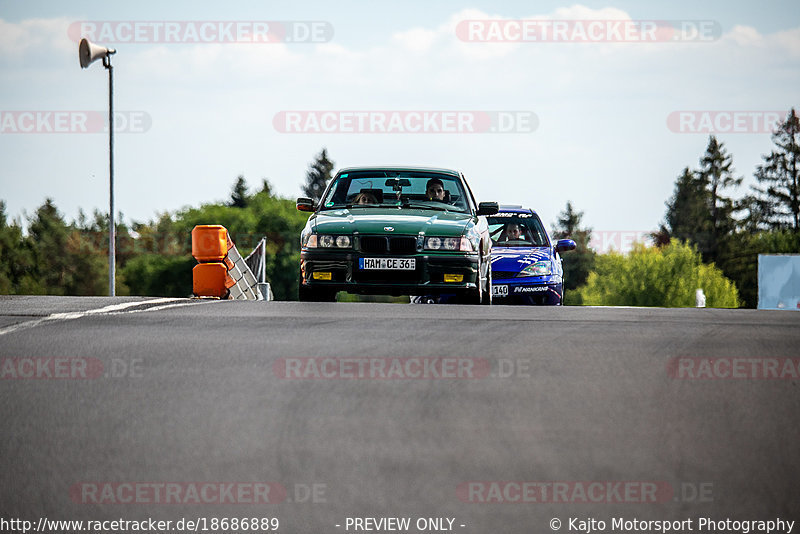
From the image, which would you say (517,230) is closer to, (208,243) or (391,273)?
(208,243)

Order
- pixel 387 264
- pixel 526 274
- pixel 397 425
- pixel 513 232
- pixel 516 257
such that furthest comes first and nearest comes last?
pixel 513 232, pixel 516 257, pixel 526 274, pixel 387 264, pixel 397 425

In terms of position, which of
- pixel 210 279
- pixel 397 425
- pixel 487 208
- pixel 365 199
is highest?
pixel 365 199

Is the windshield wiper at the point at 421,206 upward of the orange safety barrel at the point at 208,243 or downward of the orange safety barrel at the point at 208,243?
upward

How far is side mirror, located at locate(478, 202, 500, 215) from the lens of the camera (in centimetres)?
1427

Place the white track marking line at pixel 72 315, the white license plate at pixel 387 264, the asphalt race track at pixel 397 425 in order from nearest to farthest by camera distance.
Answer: the asphalt race track at pixel 397 425
the white track marking line at pixel 72 315
the white license plate at pixel 387 264

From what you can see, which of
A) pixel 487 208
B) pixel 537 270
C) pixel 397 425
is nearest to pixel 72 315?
pixel 397 425

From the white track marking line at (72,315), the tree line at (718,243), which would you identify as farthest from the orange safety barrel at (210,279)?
the tree line at (718,243)

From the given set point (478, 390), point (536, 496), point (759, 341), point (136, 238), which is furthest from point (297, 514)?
point (136, 238)

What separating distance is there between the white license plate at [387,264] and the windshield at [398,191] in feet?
4.72

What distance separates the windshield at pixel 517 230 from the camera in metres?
17.6

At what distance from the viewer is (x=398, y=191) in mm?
14438

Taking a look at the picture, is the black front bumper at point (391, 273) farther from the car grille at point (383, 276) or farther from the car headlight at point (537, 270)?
the car headlight at point (537, 270)

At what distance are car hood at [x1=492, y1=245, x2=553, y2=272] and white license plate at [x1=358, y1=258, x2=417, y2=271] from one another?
3.77 metres

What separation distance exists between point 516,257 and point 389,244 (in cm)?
409
